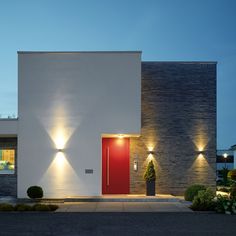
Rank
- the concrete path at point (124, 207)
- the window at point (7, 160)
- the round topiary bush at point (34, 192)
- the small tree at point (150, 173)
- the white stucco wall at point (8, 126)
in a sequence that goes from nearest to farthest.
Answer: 1. the concrete path at point (124, 207)
2. the round topiary bush at point (34, 192)
3. the white stucco wall at point (8, 126)
4. the small tree at point (150, 173)
5. the window at point (7, 160)

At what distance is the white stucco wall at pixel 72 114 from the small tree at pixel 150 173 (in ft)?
6.11

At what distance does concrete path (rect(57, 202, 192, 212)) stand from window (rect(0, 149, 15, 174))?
182 inches

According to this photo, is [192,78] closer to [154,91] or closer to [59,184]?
[154,91]

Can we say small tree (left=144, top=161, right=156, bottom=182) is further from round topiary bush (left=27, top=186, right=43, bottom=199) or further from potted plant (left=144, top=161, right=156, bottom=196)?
round topiary bush (left=27, top=186, right=43, bottom=199)

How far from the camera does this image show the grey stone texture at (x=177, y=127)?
21938 mm

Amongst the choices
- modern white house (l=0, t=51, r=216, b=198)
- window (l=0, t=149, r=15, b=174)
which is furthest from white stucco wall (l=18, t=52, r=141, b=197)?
window (l=0, t=149, r=15, b=174)

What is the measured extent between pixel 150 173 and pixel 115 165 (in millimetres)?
1854

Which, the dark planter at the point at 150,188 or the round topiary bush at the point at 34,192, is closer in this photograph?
the round topiary bush at the point at 34,192

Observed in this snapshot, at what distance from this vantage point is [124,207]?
17828mm
